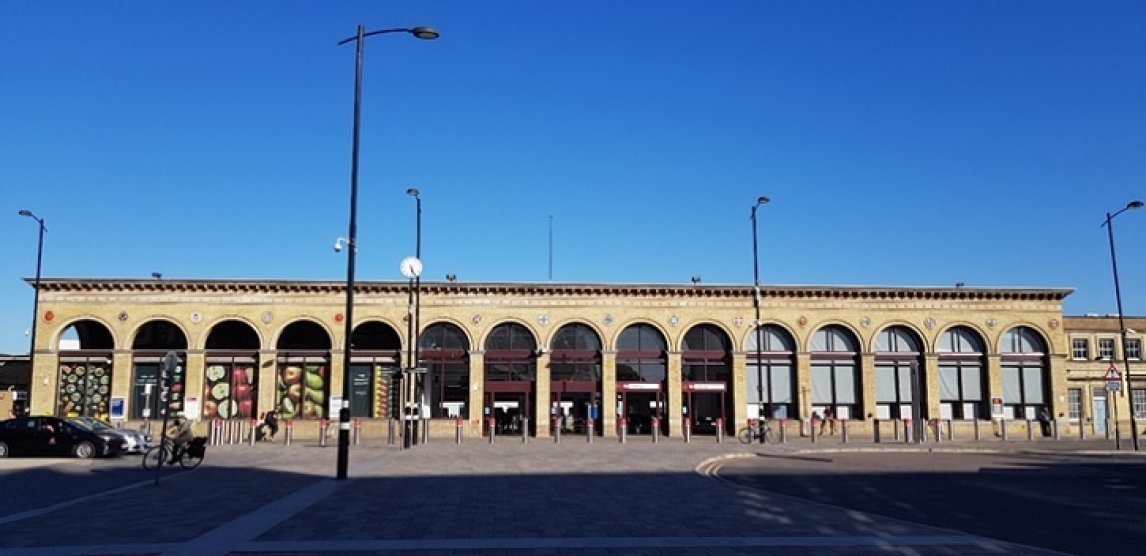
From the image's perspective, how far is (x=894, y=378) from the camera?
4422 centimetres

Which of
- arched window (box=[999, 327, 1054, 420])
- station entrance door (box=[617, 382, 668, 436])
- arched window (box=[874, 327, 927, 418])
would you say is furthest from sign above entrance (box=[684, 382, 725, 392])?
arched window (box=[999, 327, 1054, 420])

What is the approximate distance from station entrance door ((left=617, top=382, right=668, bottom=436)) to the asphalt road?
593 inches

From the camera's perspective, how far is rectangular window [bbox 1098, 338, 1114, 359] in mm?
54281

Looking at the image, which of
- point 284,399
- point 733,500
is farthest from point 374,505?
point 284,399

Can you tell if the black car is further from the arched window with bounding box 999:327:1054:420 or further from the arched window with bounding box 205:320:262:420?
the arched window with bounding box 999:327:1054:420

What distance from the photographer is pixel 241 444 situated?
3466 centimetres

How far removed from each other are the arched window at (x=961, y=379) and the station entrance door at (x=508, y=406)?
66.4 ft

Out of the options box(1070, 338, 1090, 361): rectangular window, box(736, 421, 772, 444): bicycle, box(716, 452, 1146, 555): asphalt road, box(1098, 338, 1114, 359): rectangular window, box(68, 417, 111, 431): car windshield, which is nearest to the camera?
box(716, 452, 1146, 555): asphalt road

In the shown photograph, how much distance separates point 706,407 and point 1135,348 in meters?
29.6

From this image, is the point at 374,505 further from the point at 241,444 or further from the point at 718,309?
the point at 718,309

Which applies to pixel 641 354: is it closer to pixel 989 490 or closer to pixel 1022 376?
pixel 1022 376

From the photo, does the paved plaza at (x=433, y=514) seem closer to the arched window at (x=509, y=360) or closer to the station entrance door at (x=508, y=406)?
the station entrance door at (x=508, y=406)

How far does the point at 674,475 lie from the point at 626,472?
1204 millimetres

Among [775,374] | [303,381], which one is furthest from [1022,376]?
[303,381]
